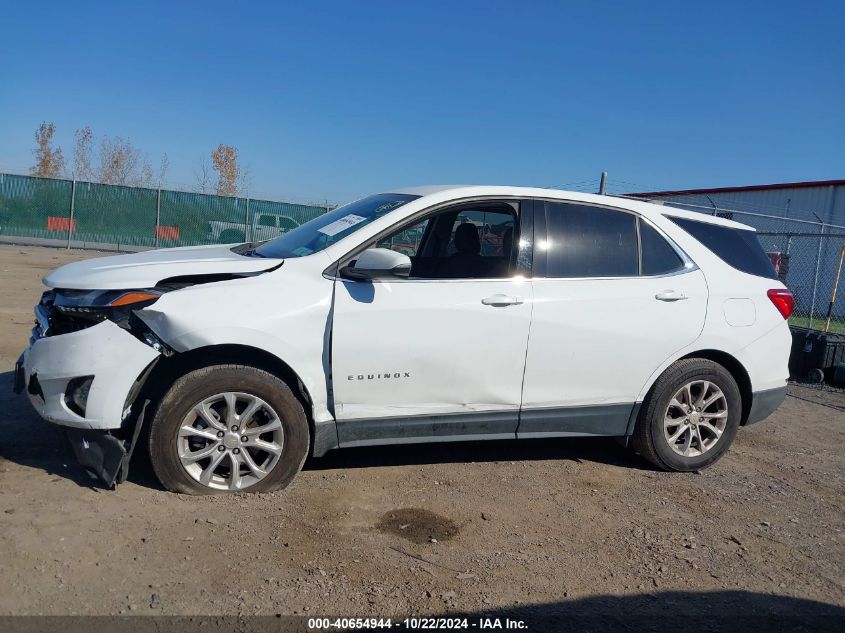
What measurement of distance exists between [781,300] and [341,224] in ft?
10.5

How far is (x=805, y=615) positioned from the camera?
3.35 meters

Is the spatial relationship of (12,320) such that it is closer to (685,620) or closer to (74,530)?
(74,530)

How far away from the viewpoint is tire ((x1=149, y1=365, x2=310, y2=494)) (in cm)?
394

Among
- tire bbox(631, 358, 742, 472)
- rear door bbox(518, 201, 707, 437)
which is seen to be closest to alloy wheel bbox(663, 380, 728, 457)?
tire bbox(631, 358, 742, 472)

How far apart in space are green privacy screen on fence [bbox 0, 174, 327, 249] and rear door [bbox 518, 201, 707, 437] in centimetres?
1842

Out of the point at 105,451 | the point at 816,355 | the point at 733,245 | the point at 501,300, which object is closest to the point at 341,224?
the point at 501,300

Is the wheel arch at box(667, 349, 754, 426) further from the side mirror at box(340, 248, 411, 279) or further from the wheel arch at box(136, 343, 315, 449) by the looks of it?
the wheel arch at box(136, 343, 315, 449)

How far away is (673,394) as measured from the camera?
4.94 metres

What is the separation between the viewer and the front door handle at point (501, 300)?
4406 mm

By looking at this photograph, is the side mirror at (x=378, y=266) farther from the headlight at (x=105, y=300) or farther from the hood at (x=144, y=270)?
the headlight at (x=105, y=300)

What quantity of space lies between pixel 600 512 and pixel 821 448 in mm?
2837

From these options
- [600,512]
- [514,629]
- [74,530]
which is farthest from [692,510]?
[74,530]

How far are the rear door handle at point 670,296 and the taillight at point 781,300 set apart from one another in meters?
0.80

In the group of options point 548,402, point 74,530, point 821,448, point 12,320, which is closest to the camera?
point 74,530
